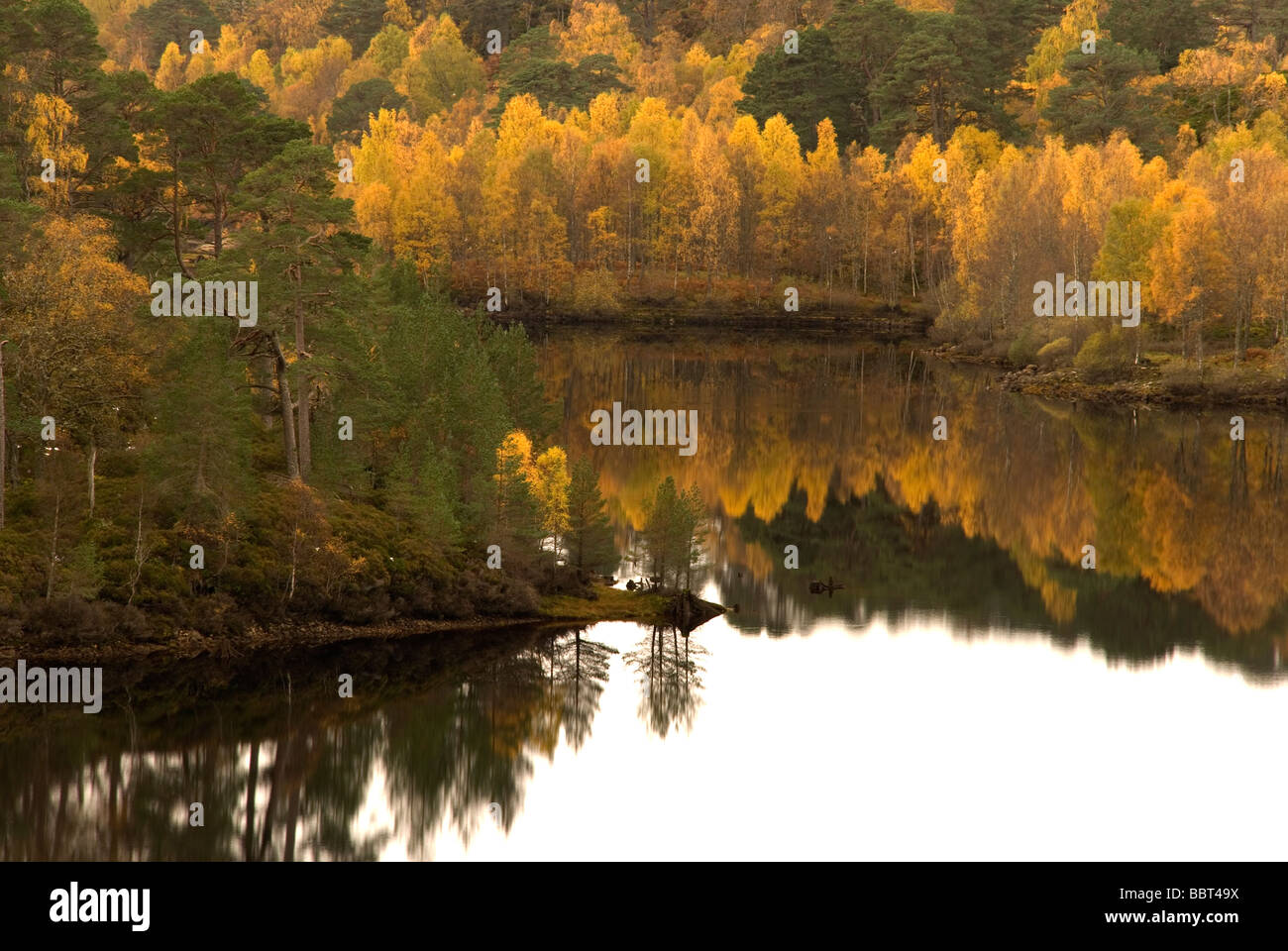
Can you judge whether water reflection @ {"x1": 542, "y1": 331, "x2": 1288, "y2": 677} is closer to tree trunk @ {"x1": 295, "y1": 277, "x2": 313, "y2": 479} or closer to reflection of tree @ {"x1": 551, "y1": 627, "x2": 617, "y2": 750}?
reflection of tree @ {"x1": 551, "y1": 627, "x2": 617, "y2": 750}

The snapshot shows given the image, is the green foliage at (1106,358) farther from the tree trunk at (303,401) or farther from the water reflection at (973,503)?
the tree trunk at (303,401)

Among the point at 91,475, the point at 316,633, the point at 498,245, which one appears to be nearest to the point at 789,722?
the point at 316,633

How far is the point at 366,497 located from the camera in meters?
43.4

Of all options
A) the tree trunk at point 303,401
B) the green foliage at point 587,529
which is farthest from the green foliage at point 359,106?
the green foliage at point 587,529

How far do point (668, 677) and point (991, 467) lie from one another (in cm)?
3330

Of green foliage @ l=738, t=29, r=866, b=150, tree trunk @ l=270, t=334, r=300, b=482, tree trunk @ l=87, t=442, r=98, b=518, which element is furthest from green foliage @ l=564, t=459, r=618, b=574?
green foliage @ l=738, t=29, r=866, b=150

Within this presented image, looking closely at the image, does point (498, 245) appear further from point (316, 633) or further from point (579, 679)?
point (579, 679)

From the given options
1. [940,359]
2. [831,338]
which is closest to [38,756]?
[940,359]

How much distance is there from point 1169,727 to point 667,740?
12843 millimetres

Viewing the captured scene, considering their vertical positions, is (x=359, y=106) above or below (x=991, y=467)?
above

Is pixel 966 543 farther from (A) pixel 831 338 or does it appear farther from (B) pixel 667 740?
(A) pixel 831 338

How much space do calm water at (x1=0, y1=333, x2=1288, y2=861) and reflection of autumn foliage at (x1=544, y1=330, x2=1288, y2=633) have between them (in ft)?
1.06

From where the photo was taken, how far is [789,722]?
112ft

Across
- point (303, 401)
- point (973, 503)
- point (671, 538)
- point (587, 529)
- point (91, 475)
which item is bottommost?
point (671, 538)
